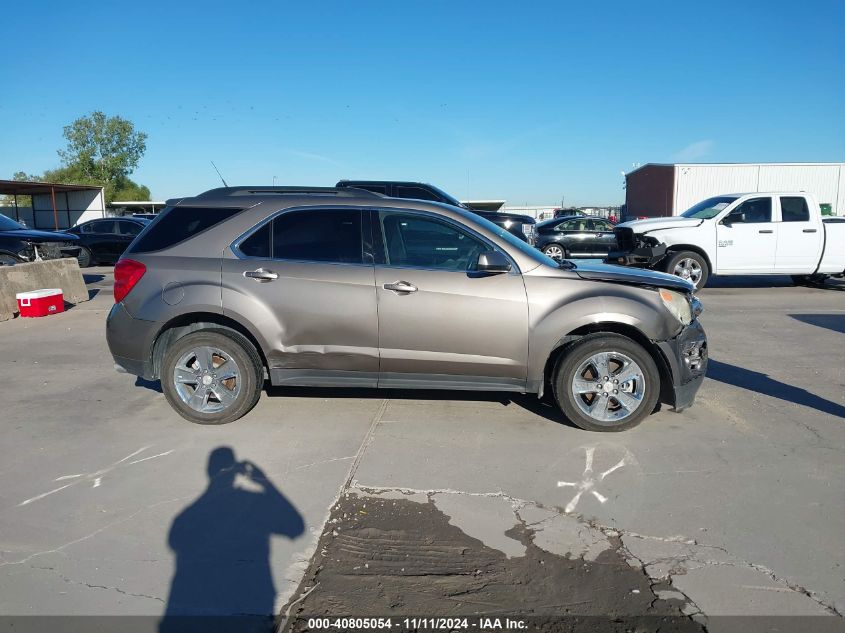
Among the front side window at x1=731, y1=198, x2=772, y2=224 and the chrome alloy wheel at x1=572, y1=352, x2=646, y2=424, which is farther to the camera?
the front side window at x1=731, y1=198, x2=772, y2=224

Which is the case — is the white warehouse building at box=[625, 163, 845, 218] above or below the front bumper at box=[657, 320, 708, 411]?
above

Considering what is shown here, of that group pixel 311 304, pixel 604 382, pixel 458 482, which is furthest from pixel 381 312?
pixel 604 382

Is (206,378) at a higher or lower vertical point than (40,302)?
lower

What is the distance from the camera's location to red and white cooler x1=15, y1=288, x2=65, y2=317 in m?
10.1

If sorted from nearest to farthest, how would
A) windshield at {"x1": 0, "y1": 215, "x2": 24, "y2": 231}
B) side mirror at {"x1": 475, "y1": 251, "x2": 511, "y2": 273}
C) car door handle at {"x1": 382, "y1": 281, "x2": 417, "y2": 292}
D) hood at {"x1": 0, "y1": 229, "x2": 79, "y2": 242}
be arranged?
1. side mirror at {"x1": 475, "y1": 251, "x2": 511, "y2": 273}
2. car door handle at {"x1": 382, "y1": 281, "x2": 417, "y2": 292}
3. hood at {"x1": 0, "y1": 229, "x2": 79, "y2": 242}
4. windshield at {"x1": 0, "y1": 215, "x2": 24, "y2": 231}

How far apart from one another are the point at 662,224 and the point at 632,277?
27.6 ft

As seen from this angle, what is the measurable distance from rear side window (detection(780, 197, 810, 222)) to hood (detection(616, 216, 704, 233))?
1650mm

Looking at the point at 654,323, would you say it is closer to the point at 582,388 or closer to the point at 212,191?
the point at 582,388

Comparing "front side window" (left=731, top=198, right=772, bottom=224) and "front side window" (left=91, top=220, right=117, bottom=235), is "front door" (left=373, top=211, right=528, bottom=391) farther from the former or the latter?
"front side window" (left=91, top=220, right=117, bottom=235)

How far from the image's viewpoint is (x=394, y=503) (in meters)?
3.79

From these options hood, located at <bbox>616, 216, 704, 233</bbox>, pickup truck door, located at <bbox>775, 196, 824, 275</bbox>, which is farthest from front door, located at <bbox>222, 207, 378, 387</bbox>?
pickup truck door, located at <bbox>775, 196, 824, 275</bbox>

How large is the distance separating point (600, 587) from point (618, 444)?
1.86m

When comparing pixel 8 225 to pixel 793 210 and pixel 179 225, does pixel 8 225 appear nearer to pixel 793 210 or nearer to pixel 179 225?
pixel 179 225

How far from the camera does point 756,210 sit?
1252cm
